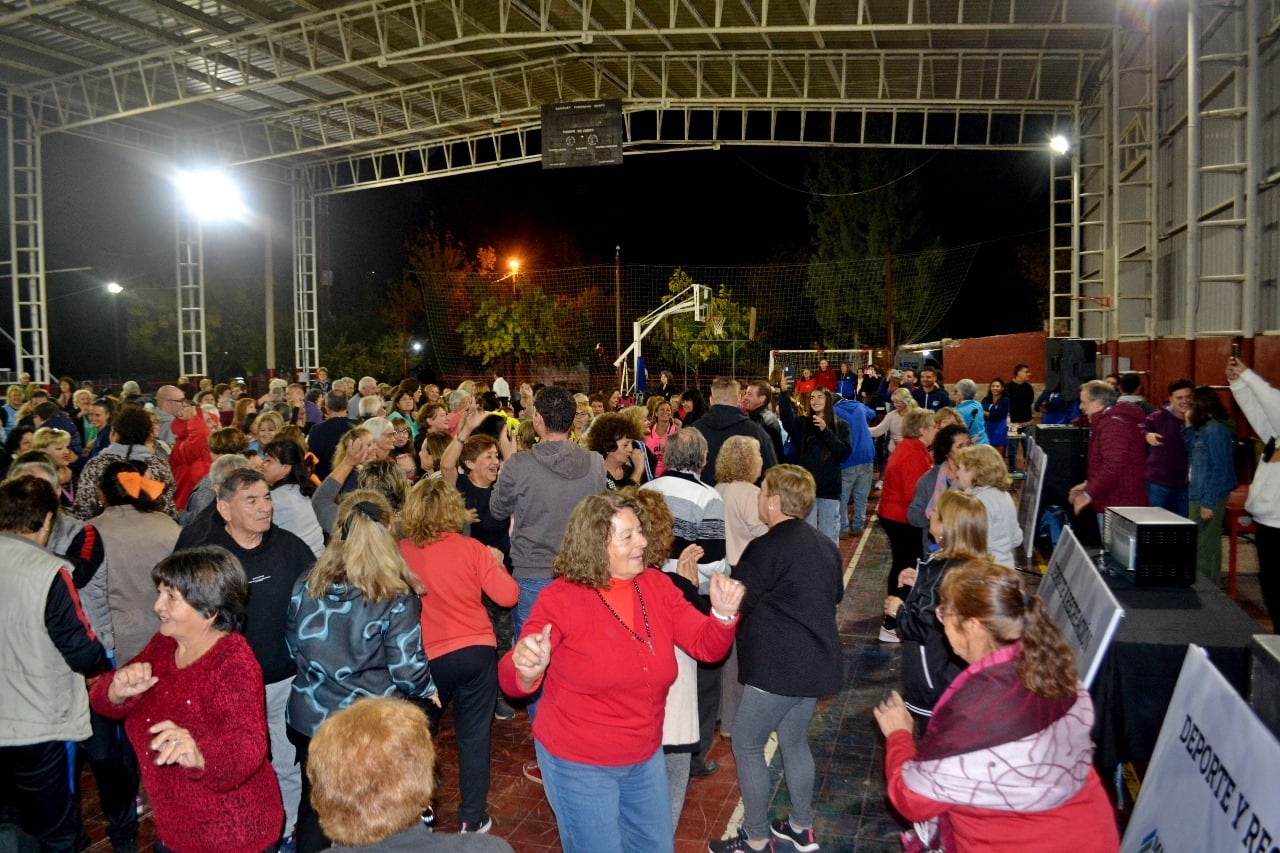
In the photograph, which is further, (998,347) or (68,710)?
(998,347)

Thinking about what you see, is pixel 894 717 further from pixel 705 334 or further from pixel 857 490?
pixel 705 334

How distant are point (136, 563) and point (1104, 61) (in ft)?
50.0

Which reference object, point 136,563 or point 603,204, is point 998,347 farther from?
point 603,204

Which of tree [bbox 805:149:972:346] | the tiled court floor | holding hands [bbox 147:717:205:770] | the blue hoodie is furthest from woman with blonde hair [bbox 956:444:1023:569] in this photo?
tree [bbox 805:149:972:346]

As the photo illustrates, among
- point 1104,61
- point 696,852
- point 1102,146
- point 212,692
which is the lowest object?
point 696,852

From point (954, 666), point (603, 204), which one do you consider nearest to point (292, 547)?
point (954, 666)

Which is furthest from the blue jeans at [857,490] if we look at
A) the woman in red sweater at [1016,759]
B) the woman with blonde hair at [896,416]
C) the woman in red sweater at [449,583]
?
the woman in red sweater at [1016,759]

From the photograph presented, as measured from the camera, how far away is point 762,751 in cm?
385

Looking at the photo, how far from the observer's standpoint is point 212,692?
2691 mm

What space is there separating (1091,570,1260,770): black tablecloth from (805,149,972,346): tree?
33.4m

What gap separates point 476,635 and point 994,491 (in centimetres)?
289

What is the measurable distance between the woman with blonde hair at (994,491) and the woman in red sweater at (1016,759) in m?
2.59

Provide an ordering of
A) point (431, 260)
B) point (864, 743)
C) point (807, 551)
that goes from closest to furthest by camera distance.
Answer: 1. point (807, 551)
2. point (864, 743)
3. point (431, 260)

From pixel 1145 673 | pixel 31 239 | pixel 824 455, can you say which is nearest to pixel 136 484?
pixel 1145 673
